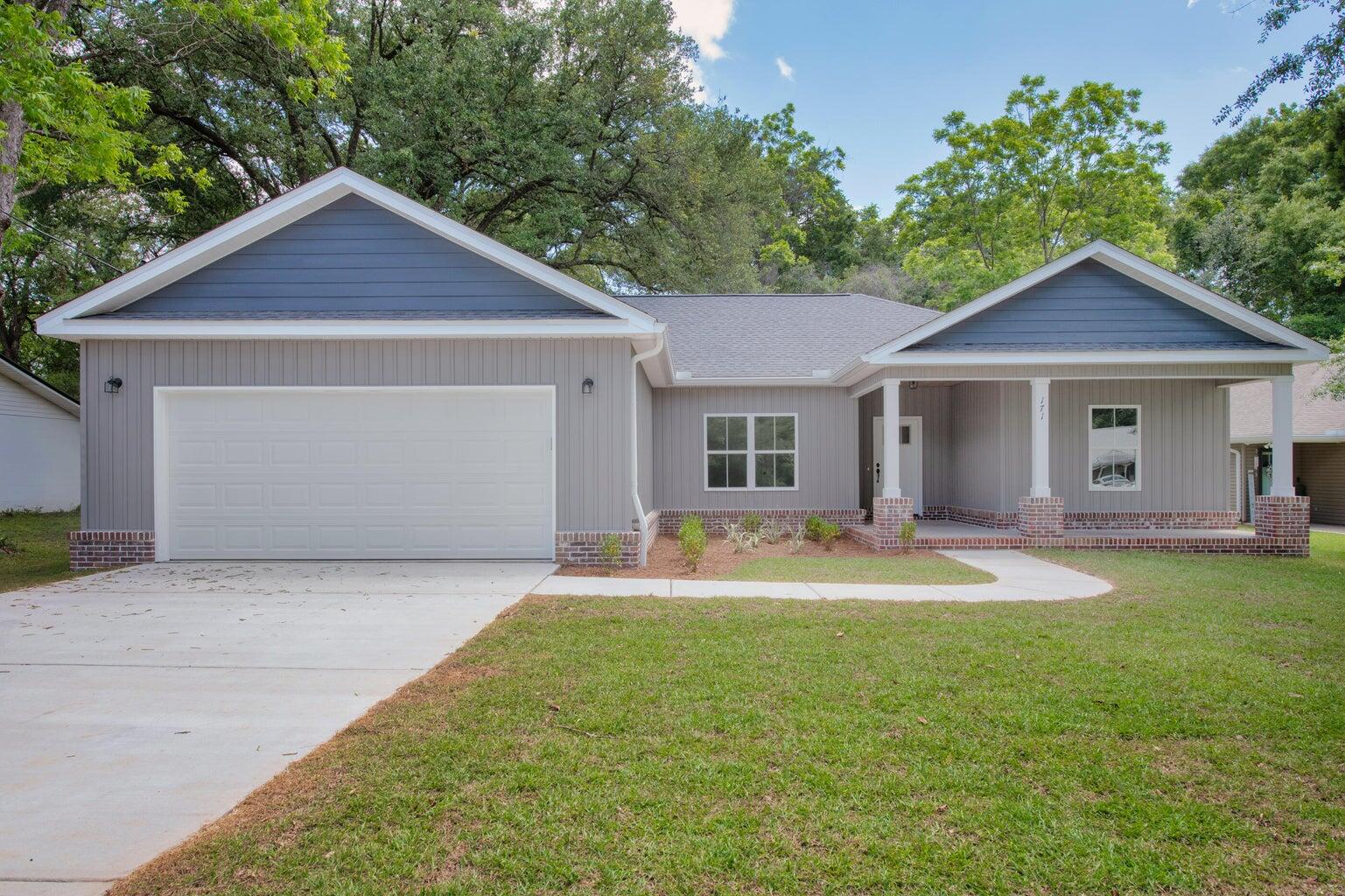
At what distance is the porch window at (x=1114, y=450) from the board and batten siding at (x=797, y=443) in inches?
160

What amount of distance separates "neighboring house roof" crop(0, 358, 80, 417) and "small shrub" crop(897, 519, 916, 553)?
791 inches

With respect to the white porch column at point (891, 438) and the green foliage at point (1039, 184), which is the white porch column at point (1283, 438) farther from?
the green foliage at point (1039, 184)

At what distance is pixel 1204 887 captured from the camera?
8.34 feet

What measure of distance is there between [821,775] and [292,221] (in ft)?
32.0

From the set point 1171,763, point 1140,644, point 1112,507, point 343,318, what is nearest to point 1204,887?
point 1171,763

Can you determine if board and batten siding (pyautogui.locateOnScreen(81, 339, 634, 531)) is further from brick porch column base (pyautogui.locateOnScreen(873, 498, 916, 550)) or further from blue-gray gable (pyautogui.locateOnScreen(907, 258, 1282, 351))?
blue-gray gable (pyautogui.locateOnScreen(907, 258, 1282, 351))

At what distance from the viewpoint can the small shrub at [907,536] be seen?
11.0 m

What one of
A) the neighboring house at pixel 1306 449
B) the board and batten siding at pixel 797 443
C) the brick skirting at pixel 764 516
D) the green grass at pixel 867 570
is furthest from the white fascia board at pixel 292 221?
the neighboring house at pixel 1306 449

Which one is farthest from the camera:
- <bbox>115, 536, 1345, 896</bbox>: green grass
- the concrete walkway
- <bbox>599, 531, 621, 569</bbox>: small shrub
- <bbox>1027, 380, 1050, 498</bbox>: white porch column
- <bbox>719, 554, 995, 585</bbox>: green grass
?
<bbox>1027, 380, 1050, 498</bbox>: white porch column

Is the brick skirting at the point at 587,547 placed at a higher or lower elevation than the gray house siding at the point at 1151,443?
lower

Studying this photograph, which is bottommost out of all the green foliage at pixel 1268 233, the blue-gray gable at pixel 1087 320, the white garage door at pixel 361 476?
the white garage door at pixel 361 476

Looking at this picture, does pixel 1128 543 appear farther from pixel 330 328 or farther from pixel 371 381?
pixel 330 328

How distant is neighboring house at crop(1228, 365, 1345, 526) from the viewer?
16.6 m

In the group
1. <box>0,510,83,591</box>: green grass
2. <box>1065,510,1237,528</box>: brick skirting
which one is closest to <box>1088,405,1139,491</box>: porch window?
<box>1065,510,1237,528</box>: brick skirting
